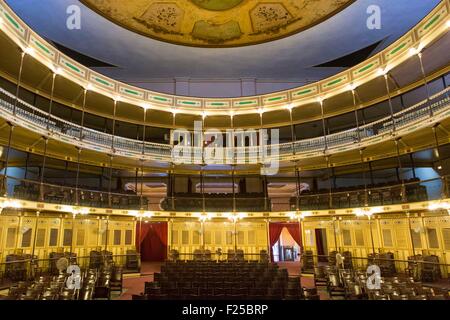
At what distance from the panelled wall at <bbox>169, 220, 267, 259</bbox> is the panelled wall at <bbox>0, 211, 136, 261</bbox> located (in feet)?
10.1

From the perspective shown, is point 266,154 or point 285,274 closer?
point 285,274

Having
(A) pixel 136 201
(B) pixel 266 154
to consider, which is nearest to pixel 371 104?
(B) pixel 266 154

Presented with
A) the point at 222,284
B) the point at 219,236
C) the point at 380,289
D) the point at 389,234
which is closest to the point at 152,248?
the point at 219,236

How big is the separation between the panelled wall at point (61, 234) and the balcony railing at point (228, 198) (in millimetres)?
1350

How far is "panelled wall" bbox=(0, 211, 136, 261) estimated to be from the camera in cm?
1391

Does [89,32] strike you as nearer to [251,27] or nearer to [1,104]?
[1,104]

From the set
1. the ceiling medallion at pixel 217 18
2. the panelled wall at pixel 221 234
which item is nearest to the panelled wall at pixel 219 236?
the panelled wall at pixel 221 234

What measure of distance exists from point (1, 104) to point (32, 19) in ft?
26.4

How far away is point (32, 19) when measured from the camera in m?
16.6

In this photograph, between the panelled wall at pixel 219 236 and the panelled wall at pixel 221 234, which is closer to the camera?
the panelled wall at pixel 221 234

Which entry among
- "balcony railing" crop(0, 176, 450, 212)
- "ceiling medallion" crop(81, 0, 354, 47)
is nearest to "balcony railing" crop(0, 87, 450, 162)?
"balcony railing" crop(0, 176, 450, 212)

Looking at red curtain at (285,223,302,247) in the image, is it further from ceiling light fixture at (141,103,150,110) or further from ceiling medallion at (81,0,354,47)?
ceiling medallion at (81,0,354,47)

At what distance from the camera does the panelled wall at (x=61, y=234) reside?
548 inches

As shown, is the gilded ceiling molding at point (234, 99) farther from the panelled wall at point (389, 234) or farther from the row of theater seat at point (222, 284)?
the row of theater seat at point (222, 284)
